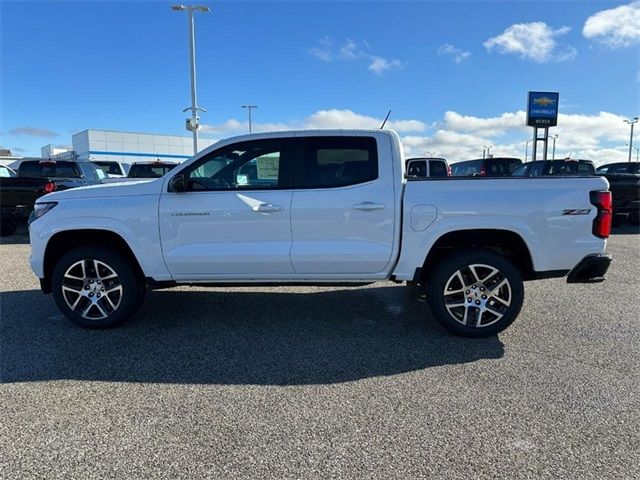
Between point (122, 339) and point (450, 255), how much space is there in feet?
10.5

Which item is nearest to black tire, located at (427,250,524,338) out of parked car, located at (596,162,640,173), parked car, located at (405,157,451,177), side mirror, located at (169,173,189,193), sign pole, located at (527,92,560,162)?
side mirror, located at (169,173,189,193)

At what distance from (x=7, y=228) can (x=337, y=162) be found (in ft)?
33.8

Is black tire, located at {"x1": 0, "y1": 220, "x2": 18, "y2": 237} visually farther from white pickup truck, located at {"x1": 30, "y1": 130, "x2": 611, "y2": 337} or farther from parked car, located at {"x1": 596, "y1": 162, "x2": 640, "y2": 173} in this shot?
parked car, located at {"x1": 596, "y1": 162, "x2": 640, "y2": 173}

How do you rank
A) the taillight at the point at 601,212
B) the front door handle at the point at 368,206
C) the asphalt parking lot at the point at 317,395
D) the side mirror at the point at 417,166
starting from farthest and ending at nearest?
the side mirror at the point at 417,166
the front door handle at the point at 368,206
the taillight at the point at 601,212
the asphalt parking lot at the point at 317,395

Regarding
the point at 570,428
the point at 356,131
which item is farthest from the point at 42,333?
the point at 570,428

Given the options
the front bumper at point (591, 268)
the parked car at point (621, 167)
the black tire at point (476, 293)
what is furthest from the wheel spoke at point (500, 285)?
the parked car at point (621, 167)

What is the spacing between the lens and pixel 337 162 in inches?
169

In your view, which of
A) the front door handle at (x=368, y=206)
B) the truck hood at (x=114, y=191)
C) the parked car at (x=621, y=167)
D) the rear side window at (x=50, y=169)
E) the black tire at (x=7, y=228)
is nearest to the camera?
the front door handle at (x=368, y=206)

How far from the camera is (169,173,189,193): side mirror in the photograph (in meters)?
4.23

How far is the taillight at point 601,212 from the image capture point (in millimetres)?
4008

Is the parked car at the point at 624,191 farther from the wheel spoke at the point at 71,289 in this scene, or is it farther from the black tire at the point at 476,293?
the wheel spoke at the point at 71,289

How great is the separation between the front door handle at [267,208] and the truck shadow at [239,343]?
47.4 inches

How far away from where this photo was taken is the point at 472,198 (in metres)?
4.04

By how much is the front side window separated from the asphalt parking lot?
1.44 m
